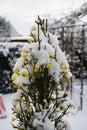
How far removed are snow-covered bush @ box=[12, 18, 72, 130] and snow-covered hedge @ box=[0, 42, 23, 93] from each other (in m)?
8.50

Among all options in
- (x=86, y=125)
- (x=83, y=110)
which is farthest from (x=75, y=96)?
(x=86, y=125)

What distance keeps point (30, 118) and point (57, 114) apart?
280 millimetres

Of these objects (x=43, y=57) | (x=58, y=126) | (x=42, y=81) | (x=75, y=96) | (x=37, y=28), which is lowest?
(x=75, y=96)

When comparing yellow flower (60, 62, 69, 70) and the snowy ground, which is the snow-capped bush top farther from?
the snowy ground

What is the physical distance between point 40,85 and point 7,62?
8.76 metres

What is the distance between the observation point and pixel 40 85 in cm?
323

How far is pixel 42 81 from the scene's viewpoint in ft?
10.5

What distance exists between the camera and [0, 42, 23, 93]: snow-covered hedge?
38.5ft

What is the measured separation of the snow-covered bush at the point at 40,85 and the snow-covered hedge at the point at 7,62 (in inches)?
335

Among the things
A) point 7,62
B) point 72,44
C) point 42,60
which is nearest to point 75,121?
point 72,44

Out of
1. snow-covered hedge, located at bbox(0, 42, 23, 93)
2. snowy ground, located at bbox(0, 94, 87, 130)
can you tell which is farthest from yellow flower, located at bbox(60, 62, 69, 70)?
snow-covered hedge, located at bbox(0, 42, 23, 93)

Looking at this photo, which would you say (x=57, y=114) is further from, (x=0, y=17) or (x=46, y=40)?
(x=0, y=17)

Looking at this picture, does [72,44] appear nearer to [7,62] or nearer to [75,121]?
[75,121]

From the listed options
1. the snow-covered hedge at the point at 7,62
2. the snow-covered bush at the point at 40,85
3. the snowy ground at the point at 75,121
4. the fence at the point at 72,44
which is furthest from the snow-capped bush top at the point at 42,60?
the snow-covered hedge at the point at 7,62
